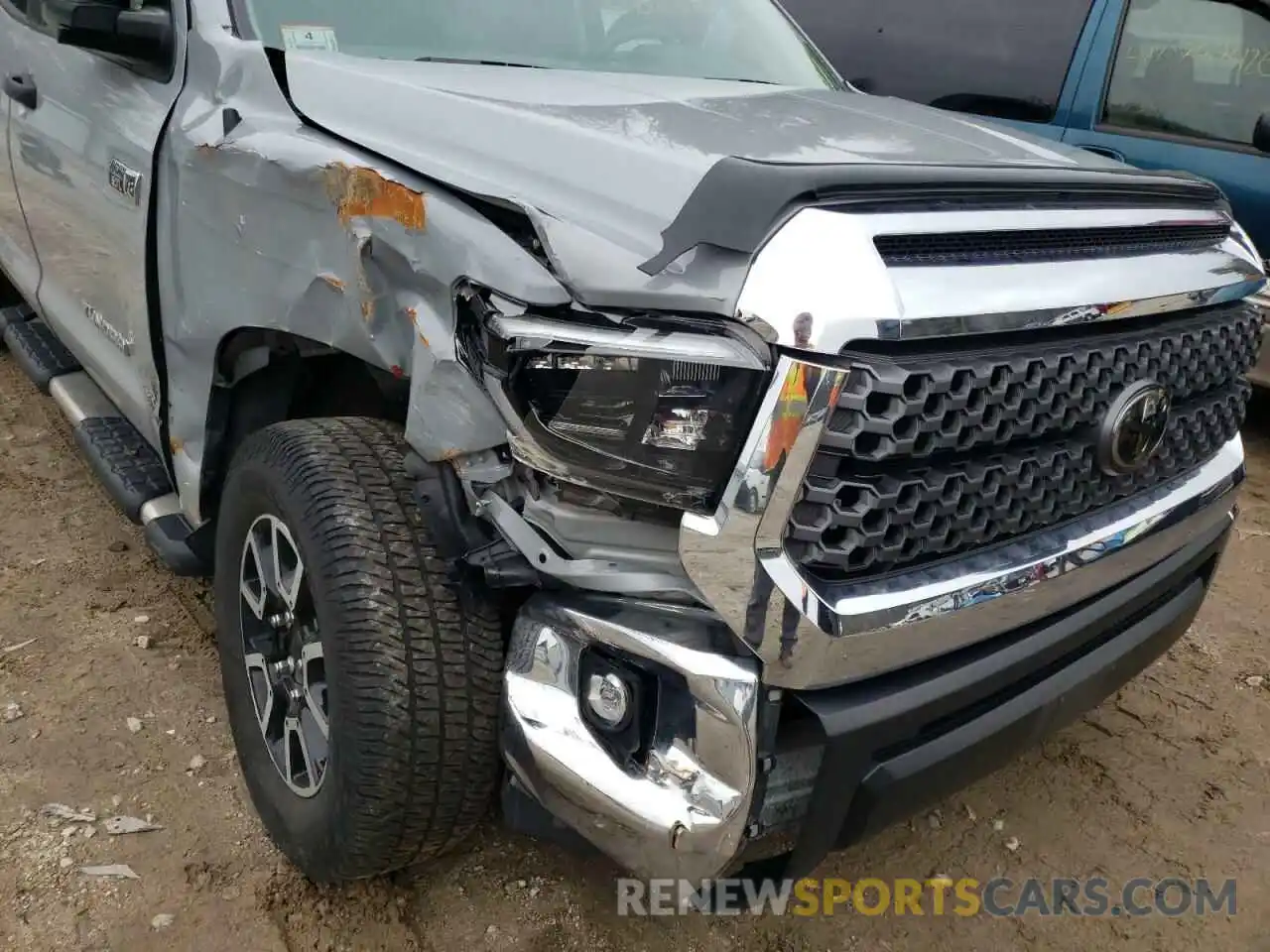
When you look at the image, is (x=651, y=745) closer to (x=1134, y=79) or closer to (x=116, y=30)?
(x=116, y=30)

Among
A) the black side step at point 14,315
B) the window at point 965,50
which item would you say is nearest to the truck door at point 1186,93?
the window at point 965,50

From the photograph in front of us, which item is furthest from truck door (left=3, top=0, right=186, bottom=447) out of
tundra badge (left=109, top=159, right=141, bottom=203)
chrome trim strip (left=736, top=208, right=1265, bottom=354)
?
chrome trim strip (left=736, top=208, right=1265, bottom=354)

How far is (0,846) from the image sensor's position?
221cm

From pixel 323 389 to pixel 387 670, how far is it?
0.92m

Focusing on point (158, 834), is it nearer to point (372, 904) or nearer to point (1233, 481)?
point (372, 904)

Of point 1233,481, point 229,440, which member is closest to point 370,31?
point 229,440

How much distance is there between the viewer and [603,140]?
1811mm

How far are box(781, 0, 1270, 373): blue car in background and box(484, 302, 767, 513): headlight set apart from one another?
11.0 feet

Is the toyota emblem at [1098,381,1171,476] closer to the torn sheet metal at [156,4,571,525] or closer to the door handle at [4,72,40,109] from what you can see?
the torn sheet metal at [156,4,571,525]

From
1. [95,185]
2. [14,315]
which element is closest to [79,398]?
[95,185]

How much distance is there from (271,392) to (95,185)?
0.89 m

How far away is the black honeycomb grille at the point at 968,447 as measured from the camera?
148cm

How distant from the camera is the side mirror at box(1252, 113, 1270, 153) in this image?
395 centimetres

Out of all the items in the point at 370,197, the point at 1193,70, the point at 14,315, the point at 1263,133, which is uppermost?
the point at 1193,70
